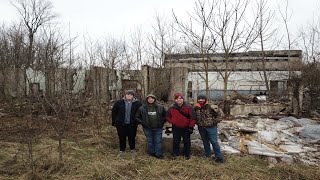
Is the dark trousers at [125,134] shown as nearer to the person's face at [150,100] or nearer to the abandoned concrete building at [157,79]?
the person's face at [150,100]

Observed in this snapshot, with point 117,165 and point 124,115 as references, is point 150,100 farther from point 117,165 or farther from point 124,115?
point 117,165

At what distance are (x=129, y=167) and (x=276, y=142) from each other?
3933 mm

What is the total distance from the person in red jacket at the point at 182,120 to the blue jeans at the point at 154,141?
0.34 meters

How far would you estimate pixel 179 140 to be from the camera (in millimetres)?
6668

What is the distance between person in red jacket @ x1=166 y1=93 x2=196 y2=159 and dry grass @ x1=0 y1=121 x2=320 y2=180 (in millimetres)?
340

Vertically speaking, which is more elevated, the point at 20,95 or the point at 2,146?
the point at 20,95

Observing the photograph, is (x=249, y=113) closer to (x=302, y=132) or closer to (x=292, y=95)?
(x=292, y=95)

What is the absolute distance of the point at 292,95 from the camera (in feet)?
43.3

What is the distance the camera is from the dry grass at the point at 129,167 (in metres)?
5.47

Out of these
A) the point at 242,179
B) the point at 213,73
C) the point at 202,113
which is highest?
the point at 213,73

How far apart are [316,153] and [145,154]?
3941mm

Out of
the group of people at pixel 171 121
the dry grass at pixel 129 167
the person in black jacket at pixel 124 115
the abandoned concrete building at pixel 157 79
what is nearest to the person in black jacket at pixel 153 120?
the group of people at pixel 171 121

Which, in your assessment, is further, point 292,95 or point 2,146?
point 292,95

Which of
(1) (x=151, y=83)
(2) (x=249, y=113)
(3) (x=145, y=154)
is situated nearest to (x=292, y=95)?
(2) (x=249, y=113)
